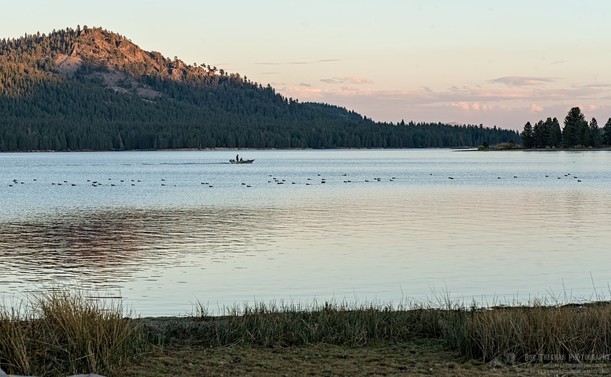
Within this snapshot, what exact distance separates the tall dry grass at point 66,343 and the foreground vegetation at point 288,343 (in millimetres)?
13

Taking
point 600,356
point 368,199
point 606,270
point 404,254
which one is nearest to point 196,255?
point 404,254

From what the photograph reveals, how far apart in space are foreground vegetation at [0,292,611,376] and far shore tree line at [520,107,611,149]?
15595cm

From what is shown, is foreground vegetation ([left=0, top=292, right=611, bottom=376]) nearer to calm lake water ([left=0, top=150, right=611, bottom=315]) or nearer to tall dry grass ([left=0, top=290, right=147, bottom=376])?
tall dry grass ([left=0, top=290, right=147, bottom=376])

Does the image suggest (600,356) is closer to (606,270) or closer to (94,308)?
(94,308)

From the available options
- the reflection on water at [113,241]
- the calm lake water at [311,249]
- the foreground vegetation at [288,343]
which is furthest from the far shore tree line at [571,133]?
the foreground vegetation at [288,343]

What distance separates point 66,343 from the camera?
11.2 meters

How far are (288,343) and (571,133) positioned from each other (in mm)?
165067

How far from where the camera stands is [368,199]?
5775cm

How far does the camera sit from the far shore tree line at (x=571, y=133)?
16350 cm

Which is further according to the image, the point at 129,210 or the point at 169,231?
the point at 129,210

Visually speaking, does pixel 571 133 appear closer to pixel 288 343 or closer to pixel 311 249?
pixel 311 249

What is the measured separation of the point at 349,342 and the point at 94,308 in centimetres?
367

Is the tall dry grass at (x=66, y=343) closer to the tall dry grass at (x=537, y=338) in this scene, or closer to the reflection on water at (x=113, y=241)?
the tall dry grass at (x=537, y=338)

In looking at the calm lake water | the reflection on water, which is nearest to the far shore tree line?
the calm lake water
